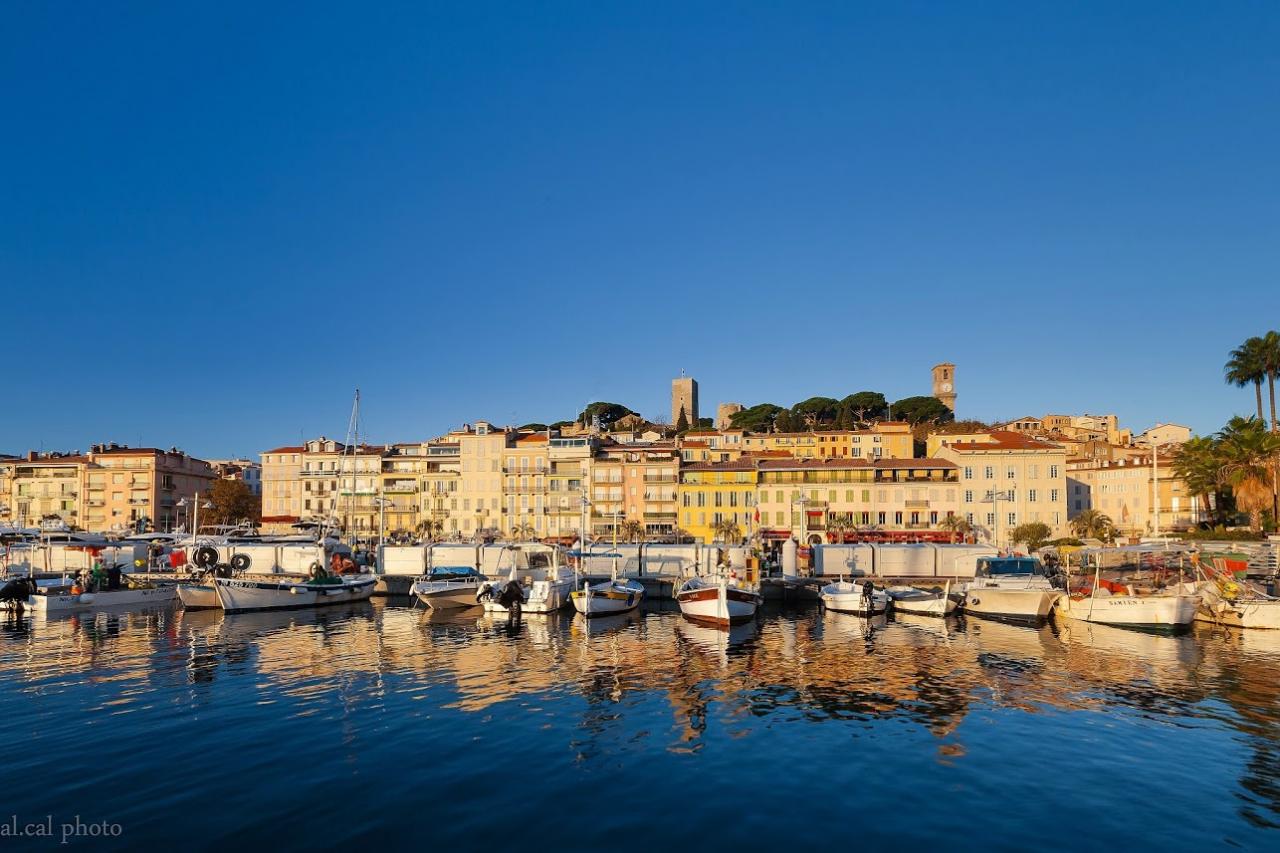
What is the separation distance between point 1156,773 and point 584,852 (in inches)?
495

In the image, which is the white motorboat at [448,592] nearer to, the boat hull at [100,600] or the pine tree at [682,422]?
the boat hull at [100,600]

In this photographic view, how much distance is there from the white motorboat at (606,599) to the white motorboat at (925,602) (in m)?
15.5

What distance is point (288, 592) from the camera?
165ft

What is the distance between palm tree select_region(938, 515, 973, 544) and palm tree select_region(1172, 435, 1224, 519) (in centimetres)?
2005

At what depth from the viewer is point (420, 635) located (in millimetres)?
37969

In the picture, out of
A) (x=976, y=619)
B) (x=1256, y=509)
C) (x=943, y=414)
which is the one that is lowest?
(x=976, y=619)

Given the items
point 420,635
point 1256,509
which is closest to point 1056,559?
point 1256,509

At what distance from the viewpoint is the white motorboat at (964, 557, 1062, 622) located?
42844 mm

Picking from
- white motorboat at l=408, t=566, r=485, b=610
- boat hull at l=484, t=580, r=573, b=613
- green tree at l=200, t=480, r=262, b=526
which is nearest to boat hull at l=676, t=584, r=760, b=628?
boat hull at l=484, t=580, r=573, b=613

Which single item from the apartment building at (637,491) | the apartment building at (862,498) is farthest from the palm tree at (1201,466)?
the apartment building at (637,491)

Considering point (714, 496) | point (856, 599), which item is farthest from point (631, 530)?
point (856, 599)

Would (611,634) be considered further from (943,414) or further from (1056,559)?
(943,414)

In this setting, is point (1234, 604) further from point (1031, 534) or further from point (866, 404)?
point (866, 404)

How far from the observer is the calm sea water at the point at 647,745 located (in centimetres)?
1425
